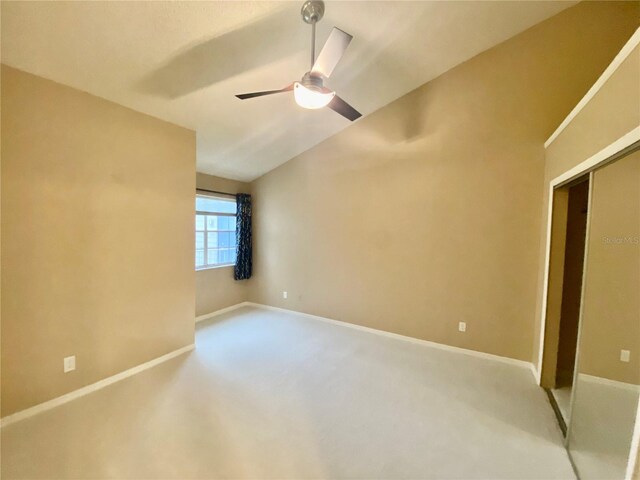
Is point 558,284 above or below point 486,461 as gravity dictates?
above

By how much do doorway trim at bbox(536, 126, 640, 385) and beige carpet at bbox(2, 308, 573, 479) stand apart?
1.68 feet

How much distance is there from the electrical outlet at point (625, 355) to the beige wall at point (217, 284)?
446cm

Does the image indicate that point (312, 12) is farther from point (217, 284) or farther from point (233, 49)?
point (217, 284)

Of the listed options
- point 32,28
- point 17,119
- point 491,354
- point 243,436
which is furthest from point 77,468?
point 491,354

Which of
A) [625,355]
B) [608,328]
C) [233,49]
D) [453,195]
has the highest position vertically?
[233,49]

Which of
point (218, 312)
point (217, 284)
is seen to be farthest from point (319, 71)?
point (218, 312)

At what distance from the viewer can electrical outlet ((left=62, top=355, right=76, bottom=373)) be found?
2244 mm

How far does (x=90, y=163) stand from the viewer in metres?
2.32

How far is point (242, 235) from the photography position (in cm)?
470

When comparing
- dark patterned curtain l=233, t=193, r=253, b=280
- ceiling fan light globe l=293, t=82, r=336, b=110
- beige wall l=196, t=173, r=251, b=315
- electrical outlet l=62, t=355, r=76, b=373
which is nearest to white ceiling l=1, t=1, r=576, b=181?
ceiling fan light globe l=293, t=82, r=336, b=110

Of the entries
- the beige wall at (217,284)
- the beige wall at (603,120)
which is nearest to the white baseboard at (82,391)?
the beige wall at (217,284)

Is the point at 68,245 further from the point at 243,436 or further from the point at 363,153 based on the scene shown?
the point at 363,153

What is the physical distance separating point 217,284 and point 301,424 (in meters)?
2.95

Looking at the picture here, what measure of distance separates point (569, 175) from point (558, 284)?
1.03m
